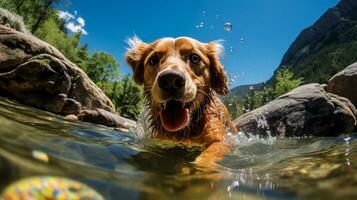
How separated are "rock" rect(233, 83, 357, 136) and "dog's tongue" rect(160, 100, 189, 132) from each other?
5.44 meters

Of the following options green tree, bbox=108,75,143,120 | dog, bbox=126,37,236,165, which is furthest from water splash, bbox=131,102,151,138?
green tree, bbox=108,75,143,120

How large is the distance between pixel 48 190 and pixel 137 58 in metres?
5.54

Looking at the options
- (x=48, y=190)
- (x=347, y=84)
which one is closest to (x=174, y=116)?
(x=48, y=190)

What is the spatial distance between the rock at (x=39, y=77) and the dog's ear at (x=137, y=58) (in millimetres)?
6066

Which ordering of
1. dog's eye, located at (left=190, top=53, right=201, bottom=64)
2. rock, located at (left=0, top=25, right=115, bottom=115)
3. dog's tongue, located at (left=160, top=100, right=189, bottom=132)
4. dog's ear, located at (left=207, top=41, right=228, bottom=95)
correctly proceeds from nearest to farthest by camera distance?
dog's tongue, located at (left=160, top=100, right=189, bottom=132) < dog's eye, located at (left=190, top=53, right=201, bottom=64) < dog's ear, located at (left=207, top=41, right=228, bottom=95) < rock, located at (left=0, top=25, right=115, bottom=115)

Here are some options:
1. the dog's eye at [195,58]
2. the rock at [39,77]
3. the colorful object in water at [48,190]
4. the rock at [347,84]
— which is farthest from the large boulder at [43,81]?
the rock at [347,84]

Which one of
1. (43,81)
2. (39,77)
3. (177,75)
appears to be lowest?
(177,75)

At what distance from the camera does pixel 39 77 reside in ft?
41.7

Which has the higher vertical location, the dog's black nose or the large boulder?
the large boulder

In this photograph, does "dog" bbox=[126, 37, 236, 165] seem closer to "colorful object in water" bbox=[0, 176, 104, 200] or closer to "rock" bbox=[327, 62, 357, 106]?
"colorful object in water" bbox=[0, 176, 104, 200]

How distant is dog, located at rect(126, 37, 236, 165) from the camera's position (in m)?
4.64

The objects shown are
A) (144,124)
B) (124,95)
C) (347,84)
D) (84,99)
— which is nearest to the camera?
(144,124)

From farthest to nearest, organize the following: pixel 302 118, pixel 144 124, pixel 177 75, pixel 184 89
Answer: pixel 302 118 → pixel 144 124 → pixel 184 89 → pixel 177 75

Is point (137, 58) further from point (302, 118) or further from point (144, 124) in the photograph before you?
point (302, 118)
